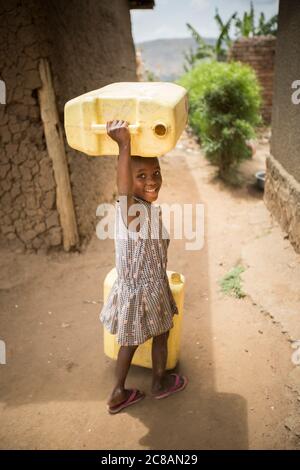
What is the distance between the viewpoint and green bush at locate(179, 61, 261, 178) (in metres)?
6.07

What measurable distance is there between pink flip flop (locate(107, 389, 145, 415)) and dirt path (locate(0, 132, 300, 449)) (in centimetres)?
4

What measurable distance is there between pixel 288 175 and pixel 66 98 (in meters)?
2.49

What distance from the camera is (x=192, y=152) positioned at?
27.5 ft

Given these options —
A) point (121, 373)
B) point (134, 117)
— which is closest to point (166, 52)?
point (134, 117)

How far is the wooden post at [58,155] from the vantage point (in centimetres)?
359

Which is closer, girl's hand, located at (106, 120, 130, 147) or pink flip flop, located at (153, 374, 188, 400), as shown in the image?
girl's hand, located at (106, 120, 130, 147)

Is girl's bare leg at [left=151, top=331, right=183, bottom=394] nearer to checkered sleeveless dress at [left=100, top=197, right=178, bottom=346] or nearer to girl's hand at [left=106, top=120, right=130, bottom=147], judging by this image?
checkered sleeveless dress at [left=100, top=197, right=178, bottom=346]

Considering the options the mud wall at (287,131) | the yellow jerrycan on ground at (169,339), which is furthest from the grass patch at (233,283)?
the yellow jerrycan on ground at (169,339)

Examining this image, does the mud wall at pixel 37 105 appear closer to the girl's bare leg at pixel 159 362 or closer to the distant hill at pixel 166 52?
the girl's bare leg at pixel 159 362

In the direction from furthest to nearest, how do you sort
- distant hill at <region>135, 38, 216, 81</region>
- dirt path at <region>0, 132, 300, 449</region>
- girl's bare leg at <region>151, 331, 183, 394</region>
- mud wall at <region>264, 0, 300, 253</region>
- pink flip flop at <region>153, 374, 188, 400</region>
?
distant hill at <region>135, 38, 216, 81</region>
mud wall at <region>264, 0, 300, 253</region>
pink flip flop at <region>153, 374, 188, 400</region>
girl's bare leg at <region>151, 331, 183, 394</region>
dirt path at <region>0, 132, 300, 449</region>

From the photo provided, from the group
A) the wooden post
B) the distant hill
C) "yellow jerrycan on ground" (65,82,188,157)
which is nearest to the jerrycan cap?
"yellow jerrycan on ground" (65,82,188,157)

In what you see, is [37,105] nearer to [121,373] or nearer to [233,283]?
[233,283]

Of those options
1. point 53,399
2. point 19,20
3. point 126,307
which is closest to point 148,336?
point 126,307

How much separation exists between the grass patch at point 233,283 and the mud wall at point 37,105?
5.61 ft
